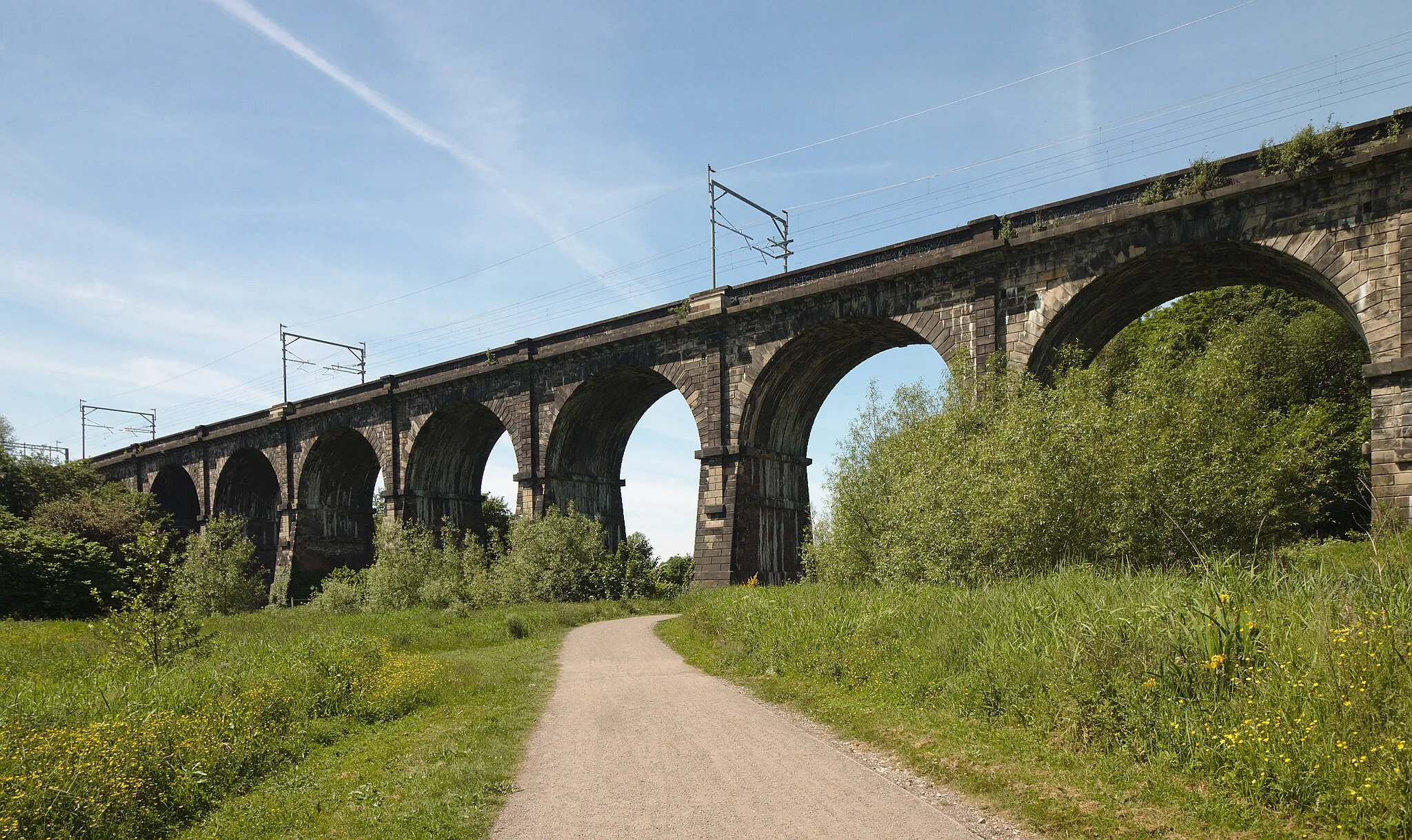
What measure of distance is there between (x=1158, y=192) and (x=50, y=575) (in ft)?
104

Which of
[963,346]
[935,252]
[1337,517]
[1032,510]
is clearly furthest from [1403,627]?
[1337,517]

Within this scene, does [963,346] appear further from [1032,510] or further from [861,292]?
[1032,510]

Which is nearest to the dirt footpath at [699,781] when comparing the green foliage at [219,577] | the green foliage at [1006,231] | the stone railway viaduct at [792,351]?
the stone railway viaduct at [792,351]

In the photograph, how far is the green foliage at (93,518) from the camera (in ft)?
132

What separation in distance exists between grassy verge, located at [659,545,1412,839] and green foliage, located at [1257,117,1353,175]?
1004 cm

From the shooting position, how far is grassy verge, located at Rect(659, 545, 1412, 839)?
596 centimetres

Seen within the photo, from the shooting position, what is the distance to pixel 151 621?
1419 centimetres

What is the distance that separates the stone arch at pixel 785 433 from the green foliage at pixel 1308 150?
9.60 metres

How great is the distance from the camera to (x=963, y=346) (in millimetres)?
21594

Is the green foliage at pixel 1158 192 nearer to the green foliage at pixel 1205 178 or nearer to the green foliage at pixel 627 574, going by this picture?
the green foliage at pixel 1205 178

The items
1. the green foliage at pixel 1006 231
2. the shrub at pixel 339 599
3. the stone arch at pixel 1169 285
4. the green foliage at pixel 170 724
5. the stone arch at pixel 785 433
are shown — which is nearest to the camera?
the green foliage at pixel 170 724

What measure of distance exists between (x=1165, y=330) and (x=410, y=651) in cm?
2944

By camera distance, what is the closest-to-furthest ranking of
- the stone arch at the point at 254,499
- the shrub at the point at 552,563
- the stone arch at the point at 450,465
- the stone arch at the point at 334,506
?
the shrub at the point at 552,563 < the stone arch at the point at 450,465 < the stone arch at the point at 334,506 < the stone arch at the point at 254,499

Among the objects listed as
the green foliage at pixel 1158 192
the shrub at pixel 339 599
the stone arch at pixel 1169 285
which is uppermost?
the green foliage at pixel 1158 192
